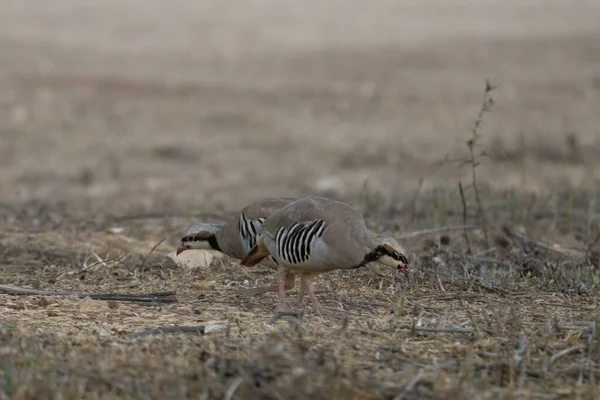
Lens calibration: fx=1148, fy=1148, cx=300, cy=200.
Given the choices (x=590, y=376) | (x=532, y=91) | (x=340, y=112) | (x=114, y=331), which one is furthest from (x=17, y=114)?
(x=590, y=376)

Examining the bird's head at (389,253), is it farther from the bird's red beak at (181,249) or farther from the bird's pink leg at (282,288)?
the bird's red beak at (181,249)

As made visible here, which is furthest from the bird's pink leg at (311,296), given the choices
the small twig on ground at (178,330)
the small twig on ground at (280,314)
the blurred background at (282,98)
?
the blurred background at (282,98)

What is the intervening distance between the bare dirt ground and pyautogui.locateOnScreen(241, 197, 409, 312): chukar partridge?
20cm

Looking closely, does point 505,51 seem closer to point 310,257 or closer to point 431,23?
point 431,23

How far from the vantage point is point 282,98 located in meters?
16.2

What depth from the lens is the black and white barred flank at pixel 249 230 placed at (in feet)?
16.8

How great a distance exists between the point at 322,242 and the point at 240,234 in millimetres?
1081

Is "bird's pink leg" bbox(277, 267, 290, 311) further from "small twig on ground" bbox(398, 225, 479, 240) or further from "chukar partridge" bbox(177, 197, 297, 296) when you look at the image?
"small twig on ground" bbox(398, 225, 479, 240)

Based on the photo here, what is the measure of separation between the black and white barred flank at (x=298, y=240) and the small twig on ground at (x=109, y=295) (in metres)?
0.58

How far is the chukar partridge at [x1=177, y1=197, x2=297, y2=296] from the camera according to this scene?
201 inches

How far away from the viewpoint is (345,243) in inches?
167

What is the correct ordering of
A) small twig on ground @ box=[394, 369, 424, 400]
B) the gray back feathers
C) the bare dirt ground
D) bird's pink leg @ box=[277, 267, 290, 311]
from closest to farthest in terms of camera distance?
small twig on ground @ box=[394, 369, 424, 400] < the bare dirt ground < the gray back feathers < bird's pink leg @ box=[277, 267, 290, 311]

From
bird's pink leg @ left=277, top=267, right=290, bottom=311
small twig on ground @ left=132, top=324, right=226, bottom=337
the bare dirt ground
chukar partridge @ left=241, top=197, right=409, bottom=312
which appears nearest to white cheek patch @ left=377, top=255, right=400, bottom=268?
chukar partridge @ left=241, top=197, right=409, bottom=312

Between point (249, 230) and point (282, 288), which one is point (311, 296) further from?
point (249, 230)
